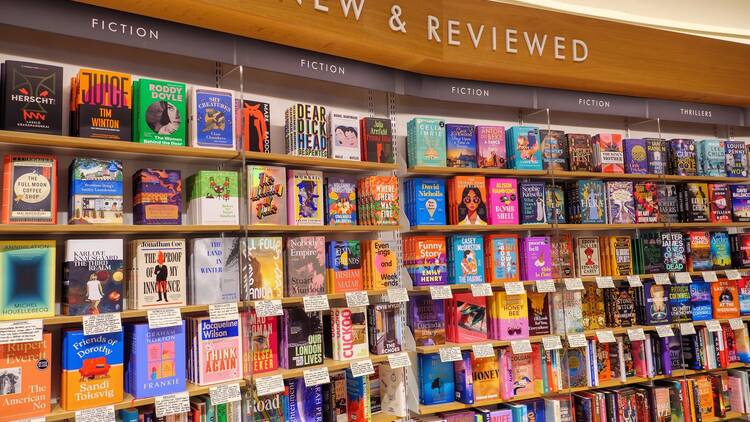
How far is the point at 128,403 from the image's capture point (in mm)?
2645

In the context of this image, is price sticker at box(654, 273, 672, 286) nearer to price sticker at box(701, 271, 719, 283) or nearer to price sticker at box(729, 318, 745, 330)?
price sticker at box(701, 271, 719, 283)

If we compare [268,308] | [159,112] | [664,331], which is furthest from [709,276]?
[159,112]

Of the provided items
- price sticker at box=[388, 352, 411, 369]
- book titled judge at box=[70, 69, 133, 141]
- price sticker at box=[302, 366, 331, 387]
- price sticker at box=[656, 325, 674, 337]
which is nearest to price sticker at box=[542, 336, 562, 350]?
price sticker at box=[656, 325, 674, 337]

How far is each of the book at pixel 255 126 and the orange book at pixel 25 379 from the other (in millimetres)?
1346

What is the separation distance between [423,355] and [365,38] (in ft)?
6.69

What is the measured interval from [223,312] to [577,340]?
247cm

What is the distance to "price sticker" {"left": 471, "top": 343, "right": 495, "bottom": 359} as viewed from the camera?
12.1ft

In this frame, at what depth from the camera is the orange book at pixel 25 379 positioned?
2.44m

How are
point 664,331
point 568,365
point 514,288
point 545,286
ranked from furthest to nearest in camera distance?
point 664,331
point 568,365
point 545,286
point 514,288

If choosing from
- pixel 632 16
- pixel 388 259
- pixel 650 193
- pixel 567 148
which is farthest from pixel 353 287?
pixel 632 16

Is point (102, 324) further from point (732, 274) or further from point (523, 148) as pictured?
point (732, 274)

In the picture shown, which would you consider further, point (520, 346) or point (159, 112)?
point (520, 346)

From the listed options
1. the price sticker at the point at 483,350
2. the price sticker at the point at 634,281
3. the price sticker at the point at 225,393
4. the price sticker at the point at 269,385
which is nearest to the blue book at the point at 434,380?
the price sticker at the point at 483,350

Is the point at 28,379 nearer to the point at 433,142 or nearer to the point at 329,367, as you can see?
the point at 329,367
